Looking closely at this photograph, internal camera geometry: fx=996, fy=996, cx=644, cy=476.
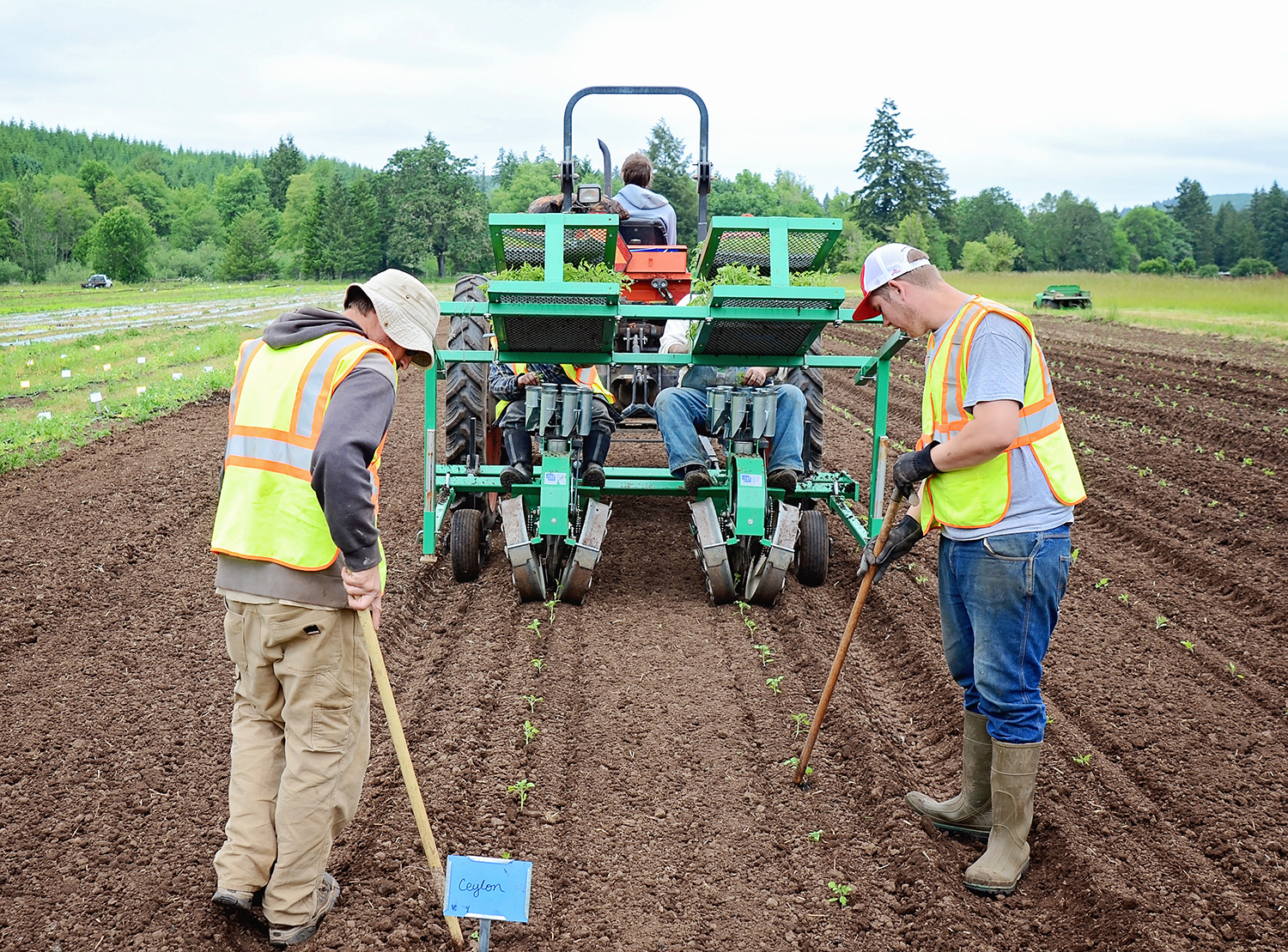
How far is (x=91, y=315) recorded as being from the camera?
31078 millimetres

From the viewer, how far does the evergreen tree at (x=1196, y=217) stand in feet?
Answer: 282

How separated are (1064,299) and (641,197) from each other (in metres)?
22.6

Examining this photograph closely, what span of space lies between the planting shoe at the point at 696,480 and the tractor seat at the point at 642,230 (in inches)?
107

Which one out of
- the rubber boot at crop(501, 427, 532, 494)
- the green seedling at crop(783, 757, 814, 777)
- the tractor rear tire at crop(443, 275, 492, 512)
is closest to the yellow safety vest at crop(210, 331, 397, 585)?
the green seedling at crop(783, 757, 814, 777)

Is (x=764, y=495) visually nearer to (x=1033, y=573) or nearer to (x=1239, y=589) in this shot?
(x=1033, y=573)

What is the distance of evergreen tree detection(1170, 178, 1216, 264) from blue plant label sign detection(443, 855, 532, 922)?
315 feet

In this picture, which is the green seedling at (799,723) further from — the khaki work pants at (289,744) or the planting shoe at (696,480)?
the khaki work pants at (289,744)

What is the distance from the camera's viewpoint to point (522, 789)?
3691mm

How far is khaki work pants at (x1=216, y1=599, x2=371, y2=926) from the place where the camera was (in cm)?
279

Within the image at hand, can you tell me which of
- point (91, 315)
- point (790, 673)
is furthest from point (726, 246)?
point (91, 315)

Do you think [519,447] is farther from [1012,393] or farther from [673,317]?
[1012,393]

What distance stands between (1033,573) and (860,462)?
627 centimetres

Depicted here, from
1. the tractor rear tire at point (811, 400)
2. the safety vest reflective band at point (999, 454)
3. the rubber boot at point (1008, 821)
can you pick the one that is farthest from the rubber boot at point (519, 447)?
the rubber boot at point (1008, 821)

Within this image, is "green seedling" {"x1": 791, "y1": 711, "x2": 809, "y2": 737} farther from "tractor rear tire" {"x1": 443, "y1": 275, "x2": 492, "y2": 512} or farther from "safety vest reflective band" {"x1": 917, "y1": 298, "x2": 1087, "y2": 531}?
"tractor rear tire" {"x1": 443, "y1": 275, "x2": 492, "y2": 512}
